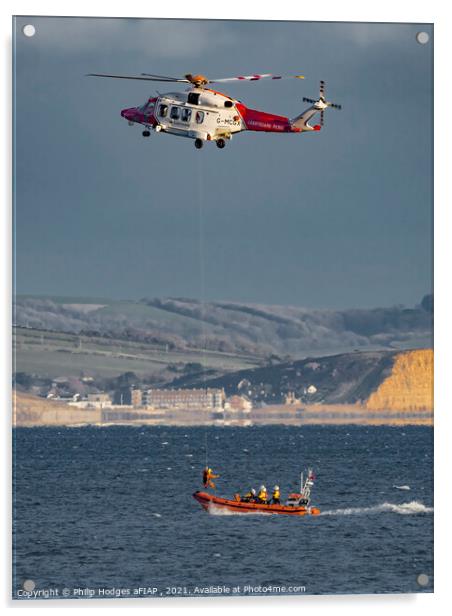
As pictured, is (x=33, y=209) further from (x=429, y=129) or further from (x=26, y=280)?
(x=429, y=129)

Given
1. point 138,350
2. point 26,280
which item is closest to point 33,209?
point 26,280

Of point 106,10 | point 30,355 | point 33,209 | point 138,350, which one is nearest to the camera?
point 106,10

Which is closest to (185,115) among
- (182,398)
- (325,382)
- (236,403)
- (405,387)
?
(405,387)

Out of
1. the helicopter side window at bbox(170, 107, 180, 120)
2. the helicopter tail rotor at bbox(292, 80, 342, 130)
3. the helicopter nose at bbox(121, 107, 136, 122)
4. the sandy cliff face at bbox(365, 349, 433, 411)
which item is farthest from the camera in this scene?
the sandy cliff face at bbox(365, 349, 433, 411)

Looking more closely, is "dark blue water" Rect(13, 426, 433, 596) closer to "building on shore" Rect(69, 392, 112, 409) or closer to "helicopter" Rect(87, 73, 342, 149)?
"helicopter" Rect(87, 73, 342, 149)

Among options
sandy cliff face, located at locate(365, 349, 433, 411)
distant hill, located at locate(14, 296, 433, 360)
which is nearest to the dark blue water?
sandy cliff face, located at locate(365, 349, 433, 411)
